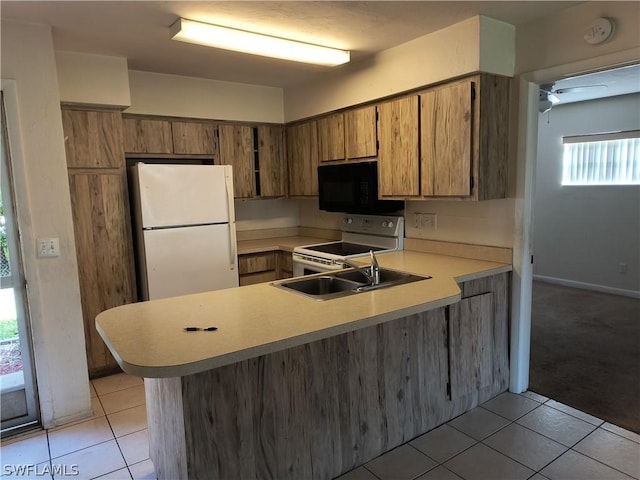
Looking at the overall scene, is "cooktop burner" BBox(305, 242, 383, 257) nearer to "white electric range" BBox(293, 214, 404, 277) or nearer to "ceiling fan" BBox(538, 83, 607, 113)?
"white electric range" BBox(293, 214, 404, 277)

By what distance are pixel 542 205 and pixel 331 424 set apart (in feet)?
16.7

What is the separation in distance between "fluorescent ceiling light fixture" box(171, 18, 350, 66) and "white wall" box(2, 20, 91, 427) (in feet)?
2.75

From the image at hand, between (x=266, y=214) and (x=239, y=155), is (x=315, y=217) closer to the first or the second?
(x=266, y=214)

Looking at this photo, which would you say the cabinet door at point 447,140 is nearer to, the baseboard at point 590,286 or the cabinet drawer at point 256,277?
the cabinet drawer at point 256,277

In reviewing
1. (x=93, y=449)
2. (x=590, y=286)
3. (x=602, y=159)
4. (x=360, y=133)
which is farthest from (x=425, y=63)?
(x=590, y=286)

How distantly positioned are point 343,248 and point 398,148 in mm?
1070

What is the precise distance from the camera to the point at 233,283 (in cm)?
355

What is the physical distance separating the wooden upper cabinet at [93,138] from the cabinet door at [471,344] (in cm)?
270

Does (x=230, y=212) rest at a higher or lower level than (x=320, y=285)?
higher

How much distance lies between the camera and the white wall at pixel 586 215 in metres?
4.96

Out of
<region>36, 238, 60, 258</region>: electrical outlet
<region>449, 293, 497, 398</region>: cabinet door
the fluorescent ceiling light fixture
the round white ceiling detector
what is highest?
the fluorescent ceiling light fixture

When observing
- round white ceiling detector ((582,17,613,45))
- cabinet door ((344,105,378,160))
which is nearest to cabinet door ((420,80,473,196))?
cabinet door ((344,105,378,160))

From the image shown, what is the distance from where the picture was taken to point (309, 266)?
349 centimetres

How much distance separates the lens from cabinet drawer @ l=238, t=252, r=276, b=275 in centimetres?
383
